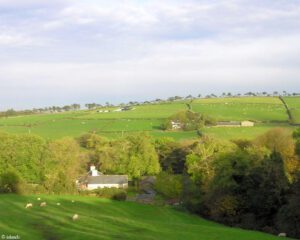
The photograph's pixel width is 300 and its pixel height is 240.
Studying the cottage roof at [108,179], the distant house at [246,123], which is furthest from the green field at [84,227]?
Result: the distant house at [246,123]

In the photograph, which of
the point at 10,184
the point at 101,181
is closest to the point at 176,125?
the point at 101,181

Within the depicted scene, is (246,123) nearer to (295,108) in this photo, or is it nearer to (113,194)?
(295,108)

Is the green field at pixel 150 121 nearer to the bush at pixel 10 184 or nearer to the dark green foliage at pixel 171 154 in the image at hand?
the dark green foliage at pixel 171 154

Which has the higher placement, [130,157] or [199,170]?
[199,170]

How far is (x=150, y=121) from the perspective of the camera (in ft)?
388

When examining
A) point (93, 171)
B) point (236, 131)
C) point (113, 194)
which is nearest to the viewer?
point (113, 194)

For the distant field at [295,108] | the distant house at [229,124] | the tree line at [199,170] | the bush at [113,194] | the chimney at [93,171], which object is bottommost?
the chimney at [93,171]

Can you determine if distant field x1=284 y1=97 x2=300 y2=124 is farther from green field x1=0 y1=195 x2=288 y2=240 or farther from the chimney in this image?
green field x1=0 y1=195 x2=288 y2=240

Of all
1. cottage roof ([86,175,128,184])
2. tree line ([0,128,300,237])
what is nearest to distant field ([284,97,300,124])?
tree line ([0,128,300,237])

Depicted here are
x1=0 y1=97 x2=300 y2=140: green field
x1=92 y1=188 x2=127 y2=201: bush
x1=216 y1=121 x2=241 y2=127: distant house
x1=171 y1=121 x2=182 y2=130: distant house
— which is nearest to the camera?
x1=92 y1=188 x2=127 y2=201: bush

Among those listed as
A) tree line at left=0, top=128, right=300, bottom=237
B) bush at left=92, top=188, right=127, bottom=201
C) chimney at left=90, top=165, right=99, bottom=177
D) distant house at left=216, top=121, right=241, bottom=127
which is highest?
distant house at left=216, top=121, right=241, bottom=127

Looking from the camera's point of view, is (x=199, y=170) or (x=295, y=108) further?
(x=295, y=108)

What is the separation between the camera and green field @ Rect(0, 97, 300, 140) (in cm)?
10206

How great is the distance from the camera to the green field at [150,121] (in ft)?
335
